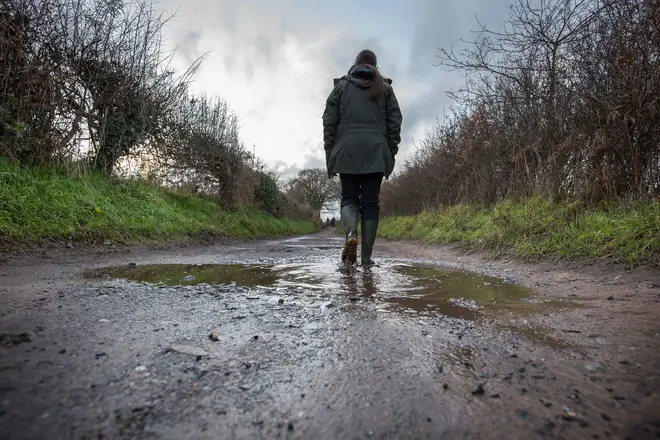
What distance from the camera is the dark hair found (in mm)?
3500

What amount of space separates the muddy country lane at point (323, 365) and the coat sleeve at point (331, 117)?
2188 mm

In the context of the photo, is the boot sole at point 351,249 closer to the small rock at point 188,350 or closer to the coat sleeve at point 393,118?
the coat sleeve at point 393,118

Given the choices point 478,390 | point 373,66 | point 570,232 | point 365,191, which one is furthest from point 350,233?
point 478,390

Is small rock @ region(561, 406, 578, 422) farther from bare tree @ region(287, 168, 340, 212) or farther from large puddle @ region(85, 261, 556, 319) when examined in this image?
bare tree @ region(287, 168, 340, 212)

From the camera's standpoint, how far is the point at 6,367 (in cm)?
91

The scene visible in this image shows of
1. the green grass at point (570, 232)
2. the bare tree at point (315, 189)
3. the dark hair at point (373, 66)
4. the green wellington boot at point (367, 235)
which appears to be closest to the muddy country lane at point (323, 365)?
the green grass at point (570, 232)

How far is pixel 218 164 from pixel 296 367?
1308cm

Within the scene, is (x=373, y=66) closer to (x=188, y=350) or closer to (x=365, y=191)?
(x=365, y=191)

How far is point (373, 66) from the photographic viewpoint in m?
3.72

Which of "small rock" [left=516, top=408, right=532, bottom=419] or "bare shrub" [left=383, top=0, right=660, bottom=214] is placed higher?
"bare shrub" [left=383, top=0, right=660, bottom=214]

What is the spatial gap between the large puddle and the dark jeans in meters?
0.66

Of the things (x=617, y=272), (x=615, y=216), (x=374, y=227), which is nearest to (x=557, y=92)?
(x=615, y=216)

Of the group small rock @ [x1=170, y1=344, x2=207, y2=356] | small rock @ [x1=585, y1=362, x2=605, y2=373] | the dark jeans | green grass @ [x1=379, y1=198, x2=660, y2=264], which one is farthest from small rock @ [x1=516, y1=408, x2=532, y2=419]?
the dark jeans

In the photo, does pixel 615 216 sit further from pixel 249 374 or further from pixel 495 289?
pixel 249 374
